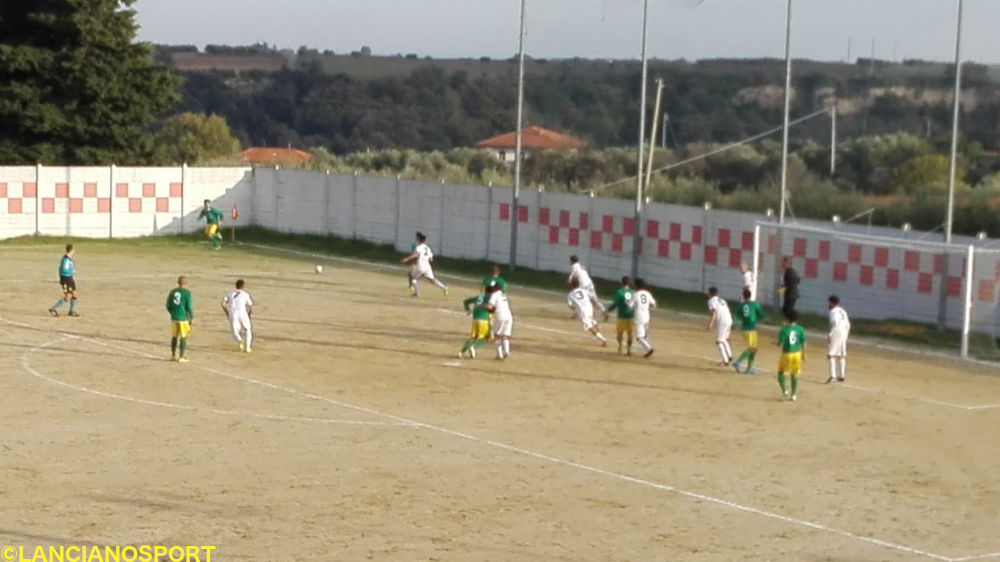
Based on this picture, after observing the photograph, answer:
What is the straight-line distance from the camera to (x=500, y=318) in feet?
98.6

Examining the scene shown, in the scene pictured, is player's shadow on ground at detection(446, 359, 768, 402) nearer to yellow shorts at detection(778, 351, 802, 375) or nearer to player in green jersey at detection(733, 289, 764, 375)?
yellow shorts at detection(778, 351, 802, 375)

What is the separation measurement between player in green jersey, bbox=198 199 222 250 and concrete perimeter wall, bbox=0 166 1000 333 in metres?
2.99

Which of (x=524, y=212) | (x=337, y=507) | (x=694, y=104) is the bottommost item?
(x=337, y=507)

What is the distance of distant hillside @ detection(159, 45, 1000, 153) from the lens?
74250mm

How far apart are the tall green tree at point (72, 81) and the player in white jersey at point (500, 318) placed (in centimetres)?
3168

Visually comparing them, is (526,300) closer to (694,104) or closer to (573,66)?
(694,104)

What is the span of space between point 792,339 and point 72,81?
128ft

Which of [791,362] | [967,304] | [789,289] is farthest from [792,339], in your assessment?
[789,289]

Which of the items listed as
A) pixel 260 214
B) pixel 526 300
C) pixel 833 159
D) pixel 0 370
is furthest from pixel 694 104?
pixel 0 370

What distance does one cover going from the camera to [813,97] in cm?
8250

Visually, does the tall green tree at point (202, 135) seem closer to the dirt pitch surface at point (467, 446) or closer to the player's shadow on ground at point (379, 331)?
the player's shadow on ground at point (379, 331)

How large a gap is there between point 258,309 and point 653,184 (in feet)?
81.3

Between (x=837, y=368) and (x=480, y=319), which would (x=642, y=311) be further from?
(x=837, y=368)

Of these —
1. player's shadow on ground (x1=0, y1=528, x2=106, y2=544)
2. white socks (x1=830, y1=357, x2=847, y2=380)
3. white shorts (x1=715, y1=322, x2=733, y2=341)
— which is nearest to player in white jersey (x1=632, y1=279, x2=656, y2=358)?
white shorts (x1=715, y1=322, x2=733, y2=341)
